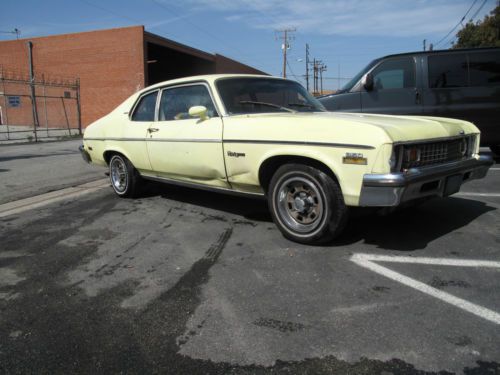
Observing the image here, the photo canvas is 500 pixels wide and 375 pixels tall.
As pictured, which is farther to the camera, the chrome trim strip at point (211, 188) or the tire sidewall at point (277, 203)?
the chrome trim strip at point (211, 188)

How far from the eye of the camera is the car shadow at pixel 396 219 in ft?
12.7

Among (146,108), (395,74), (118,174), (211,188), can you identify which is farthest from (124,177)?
(395,74)

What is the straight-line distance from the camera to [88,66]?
2881 cm

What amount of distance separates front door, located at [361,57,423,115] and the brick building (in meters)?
22.0

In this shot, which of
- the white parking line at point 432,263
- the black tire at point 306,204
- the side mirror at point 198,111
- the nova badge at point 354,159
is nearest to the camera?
the white parking line at point 432,263

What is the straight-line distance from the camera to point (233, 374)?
81.4 inches

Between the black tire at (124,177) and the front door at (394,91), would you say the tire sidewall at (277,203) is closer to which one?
the black tire at (124,177)

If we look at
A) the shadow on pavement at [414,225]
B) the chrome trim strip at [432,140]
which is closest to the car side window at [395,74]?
the shadow on pavement at [414,225]

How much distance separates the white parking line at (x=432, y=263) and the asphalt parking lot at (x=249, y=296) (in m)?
0.01

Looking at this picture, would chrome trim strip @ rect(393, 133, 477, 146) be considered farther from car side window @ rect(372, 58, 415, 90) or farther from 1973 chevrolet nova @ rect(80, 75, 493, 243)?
car side window @ rect(372, 58, 415, 90)

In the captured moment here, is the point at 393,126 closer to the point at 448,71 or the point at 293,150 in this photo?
the point at 293,150

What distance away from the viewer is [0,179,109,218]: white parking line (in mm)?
5508

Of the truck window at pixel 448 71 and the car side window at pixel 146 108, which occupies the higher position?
the truck window at pixel 448 71

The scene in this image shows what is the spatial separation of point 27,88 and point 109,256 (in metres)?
30.4
